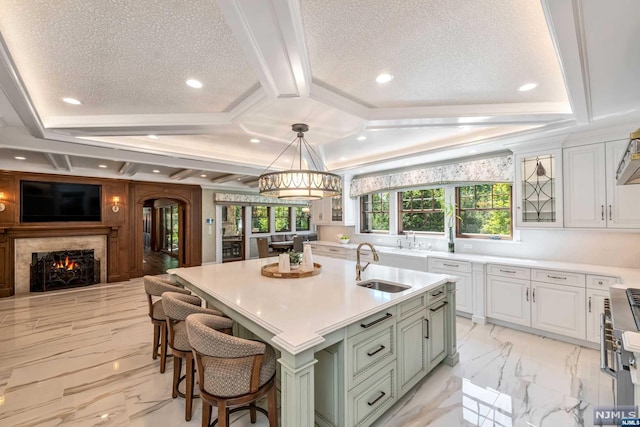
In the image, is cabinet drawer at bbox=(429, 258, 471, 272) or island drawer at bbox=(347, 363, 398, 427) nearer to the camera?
island drawer at bbox=(347, 363, 398, 427)


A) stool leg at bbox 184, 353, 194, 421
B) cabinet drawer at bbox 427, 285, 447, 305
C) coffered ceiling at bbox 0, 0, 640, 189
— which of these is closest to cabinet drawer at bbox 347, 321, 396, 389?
cabinet drawer at bbox 427, 285, 447, 305

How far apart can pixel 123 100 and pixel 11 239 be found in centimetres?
539

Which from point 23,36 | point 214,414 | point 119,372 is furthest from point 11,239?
point 214,414

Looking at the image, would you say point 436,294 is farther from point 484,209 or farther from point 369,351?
point 484,209

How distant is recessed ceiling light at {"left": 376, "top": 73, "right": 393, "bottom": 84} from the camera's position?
2.19 metres

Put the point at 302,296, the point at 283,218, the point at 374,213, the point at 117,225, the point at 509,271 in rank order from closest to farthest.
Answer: the point at 302,296
the point at 509,271
the point at 374,213
the point at 117,225
the point at 283,218

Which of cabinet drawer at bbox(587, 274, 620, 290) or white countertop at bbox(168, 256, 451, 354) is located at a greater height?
white countertop at bbox(168, 256, 451, 354)

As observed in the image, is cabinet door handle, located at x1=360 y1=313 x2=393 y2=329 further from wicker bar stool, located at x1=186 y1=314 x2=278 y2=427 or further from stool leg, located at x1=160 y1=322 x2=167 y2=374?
stool leg, located at x1=160 y1=322 x2=167 y2=374

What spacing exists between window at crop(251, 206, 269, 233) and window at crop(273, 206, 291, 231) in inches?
15.0

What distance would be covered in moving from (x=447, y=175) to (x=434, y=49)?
10.0ft

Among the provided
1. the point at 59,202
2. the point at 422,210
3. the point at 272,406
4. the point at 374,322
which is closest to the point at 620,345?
the point at 374,322

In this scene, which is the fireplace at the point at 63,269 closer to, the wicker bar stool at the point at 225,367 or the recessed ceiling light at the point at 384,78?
the wicker bar stool at the point at 225,367

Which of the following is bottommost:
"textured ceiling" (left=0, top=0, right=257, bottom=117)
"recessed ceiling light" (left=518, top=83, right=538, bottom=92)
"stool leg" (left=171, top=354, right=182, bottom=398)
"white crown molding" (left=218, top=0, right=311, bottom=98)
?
"stool leg" (left=171, top=354, right=182, bottom=398)

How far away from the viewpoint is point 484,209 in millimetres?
4398
